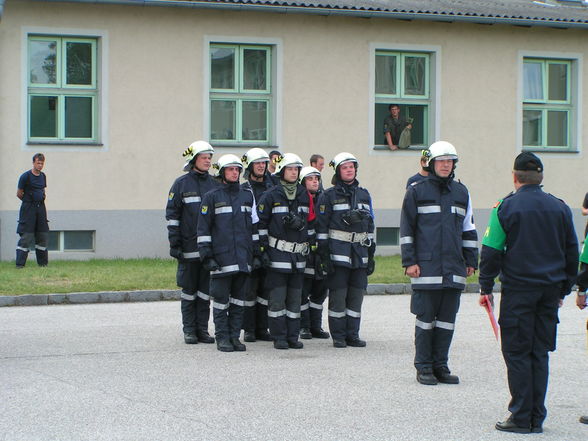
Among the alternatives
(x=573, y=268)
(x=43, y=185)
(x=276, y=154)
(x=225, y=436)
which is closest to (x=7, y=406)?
(x=225, y=436)

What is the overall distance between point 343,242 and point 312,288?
100 centimetres

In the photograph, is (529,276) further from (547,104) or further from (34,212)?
(547,104)

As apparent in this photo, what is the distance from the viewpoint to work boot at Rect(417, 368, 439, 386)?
29.1 feet

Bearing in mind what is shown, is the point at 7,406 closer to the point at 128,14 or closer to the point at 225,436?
the point at 225,436

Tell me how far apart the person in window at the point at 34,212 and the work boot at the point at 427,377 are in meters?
11.0

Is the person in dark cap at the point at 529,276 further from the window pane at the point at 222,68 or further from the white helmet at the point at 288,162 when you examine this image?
the window pane at the point at 222,68

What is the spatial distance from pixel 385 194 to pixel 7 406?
15.0 metres

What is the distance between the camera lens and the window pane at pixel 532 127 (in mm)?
23609

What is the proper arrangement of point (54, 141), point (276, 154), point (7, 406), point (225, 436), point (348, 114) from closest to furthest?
1. point (225, 436)
2. point (7, 406)
3. point (276, 154)
4. point (54, 141)
5. point (348, 114)

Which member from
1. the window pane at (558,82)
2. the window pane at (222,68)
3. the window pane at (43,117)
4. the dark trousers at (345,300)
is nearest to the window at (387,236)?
the window pane at (222,68)

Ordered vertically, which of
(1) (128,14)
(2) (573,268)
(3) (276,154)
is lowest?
(2) (573,268)

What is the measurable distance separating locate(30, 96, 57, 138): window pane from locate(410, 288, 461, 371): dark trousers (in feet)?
42.2

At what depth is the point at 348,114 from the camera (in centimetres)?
2188

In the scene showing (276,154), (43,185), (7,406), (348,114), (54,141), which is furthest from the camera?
(348,114)
